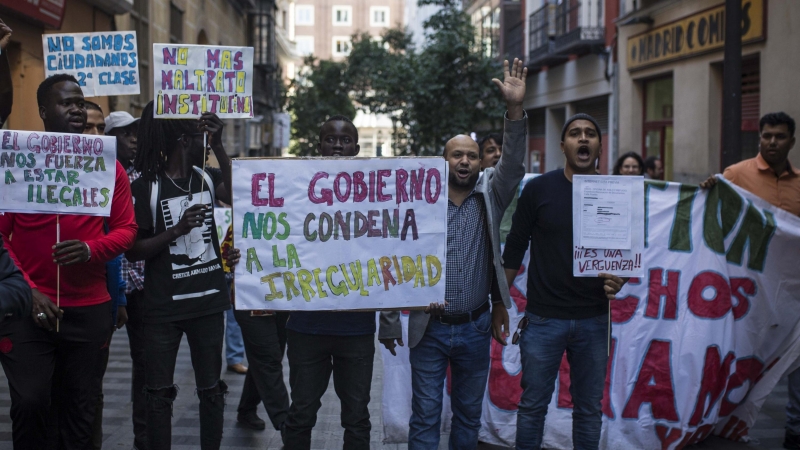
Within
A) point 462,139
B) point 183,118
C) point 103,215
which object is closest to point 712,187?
point 462,139

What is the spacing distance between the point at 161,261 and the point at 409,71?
48.4ft

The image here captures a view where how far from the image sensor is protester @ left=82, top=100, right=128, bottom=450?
458 centimetres

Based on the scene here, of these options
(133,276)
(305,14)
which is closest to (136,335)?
(133,276)

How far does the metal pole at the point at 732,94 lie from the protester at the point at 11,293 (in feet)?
21.3

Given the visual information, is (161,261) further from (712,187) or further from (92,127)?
(712,187)

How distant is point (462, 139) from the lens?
456cm

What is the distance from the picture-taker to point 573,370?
15.2ft

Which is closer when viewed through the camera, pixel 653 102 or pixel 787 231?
pixel 787 231

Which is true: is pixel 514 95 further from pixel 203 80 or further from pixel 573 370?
pixel 203 80

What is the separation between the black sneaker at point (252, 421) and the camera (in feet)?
19.7

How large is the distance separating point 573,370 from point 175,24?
1579 cm

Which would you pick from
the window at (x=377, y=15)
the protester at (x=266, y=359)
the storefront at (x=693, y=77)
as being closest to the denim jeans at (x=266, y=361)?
the protester at (x=266, y=359)

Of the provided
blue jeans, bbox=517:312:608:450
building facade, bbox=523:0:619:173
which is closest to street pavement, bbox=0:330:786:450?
blue jeans, bbox=517:312:608:450

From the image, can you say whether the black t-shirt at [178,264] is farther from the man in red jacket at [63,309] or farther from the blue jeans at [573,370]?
the blue jeans at [573,370]
